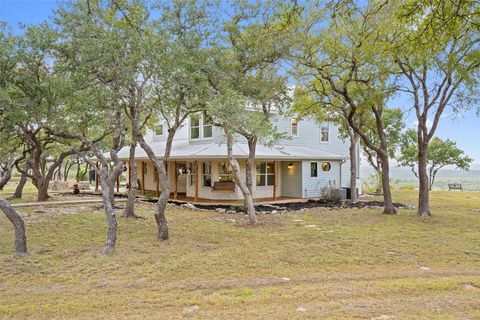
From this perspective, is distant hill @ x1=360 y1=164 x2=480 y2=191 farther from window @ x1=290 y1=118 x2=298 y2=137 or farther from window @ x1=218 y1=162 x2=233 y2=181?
window @ x1=218 y1=162 x2=233 y2=181

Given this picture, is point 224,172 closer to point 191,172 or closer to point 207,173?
point 207,173

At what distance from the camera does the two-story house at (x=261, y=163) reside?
60.0ft

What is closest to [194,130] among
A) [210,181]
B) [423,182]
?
[210,181]

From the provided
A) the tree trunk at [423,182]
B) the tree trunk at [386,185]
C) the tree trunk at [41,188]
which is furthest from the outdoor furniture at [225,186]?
the tree trunk at [41,188]

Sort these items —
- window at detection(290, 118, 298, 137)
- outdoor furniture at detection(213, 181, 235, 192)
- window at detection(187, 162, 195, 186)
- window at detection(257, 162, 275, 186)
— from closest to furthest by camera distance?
1. outdoor furniture at detection(213, 181, 235, 192)
2. window at detection(257, 162, 275, 186)
3. window at detection(187, 162, 195, 186)
4. window at detection(290, 118, 298, 137)

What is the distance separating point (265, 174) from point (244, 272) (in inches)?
540

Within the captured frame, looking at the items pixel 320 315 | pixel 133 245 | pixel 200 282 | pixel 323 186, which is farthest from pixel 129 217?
pixel 323 186

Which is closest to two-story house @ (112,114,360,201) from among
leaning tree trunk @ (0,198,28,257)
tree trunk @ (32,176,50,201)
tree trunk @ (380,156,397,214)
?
tree trunk @ (32,176,50,201)

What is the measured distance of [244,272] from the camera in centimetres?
639

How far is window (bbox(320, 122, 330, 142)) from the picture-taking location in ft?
73.9

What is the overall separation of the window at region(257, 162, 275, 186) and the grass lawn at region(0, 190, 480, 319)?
27.5ft

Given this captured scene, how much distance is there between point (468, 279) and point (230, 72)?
25.7 feet

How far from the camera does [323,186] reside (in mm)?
20891

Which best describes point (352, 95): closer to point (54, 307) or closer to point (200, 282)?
point (200, 282)
